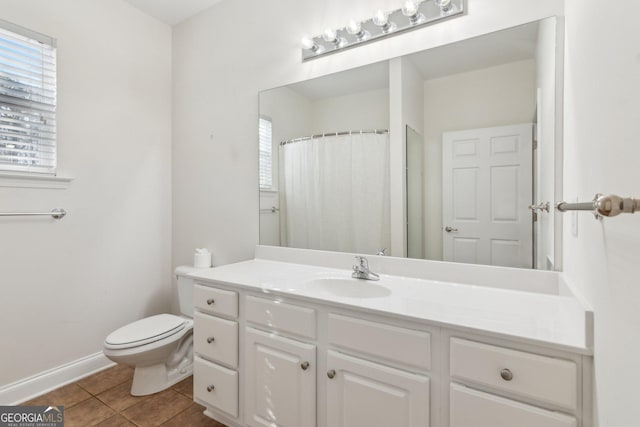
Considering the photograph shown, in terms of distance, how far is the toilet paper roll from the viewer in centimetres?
233

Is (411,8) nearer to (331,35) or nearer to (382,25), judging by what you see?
(382,25)

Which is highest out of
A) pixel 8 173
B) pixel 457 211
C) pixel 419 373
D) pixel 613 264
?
pixel 8 173

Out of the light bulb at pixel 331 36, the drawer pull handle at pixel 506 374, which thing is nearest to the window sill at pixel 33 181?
the light bulb at pixel 331 36

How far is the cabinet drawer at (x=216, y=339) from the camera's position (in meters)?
1.51

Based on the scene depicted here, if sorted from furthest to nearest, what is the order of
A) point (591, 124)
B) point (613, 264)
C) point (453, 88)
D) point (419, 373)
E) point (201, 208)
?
point (201, 208), point (453, 88), point (419, 373), point (591, 124), point (613, 264)

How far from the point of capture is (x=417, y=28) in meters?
1.55

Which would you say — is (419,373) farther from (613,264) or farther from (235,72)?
(235,72)

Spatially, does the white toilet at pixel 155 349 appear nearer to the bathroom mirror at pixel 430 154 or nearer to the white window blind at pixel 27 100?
the bathroom mirror at pixel 430 154

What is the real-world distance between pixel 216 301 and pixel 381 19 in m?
1.63

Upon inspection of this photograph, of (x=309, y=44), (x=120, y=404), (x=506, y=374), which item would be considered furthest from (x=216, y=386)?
(x=309, y=44)

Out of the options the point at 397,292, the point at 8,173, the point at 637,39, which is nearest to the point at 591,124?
the point at 637,39

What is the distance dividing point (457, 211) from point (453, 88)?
56cm

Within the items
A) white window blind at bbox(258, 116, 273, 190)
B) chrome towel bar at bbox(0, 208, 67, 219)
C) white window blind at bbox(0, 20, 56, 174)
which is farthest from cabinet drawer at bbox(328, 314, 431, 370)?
white window blind at bbox(0, 20, 56, 174)

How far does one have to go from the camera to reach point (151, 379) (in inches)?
76.6
